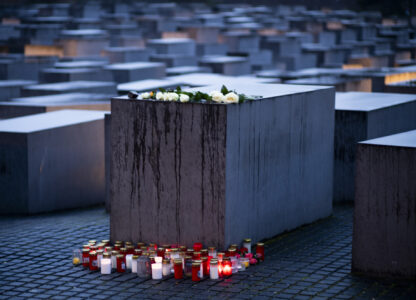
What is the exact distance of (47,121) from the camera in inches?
527

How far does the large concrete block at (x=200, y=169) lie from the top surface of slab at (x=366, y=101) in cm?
310

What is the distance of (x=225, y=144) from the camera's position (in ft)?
28.6

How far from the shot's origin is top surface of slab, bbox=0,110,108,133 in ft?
41.1

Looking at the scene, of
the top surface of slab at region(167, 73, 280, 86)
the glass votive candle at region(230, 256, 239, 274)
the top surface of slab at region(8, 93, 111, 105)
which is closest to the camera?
the glass votive candle at region(230, 256, 239, 274)

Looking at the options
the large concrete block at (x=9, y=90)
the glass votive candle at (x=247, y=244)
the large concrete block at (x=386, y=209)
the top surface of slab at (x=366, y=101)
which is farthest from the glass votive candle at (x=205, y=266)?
the large concrete block at (x=9, y=90)

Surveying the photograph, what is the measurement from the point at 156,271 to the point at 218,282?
0.73 meters

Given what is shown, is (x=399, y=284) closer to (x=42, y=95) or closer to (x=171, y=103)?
(x=171, y=103)

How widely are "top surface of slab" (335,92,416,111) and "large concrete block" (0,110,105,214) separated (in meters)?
4.47

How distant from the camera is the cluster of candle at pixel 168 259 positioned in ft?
27.3

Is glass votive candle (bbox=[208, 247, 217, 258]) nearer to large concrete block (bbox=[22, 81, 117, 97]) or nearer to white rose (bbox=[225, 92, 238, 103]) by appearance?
white rose (bbox=[225, 92, 238, 103])

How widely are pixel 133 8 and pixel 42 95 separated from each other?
109 ft

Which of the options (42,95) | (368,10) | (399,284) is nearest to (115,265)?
(399,284)

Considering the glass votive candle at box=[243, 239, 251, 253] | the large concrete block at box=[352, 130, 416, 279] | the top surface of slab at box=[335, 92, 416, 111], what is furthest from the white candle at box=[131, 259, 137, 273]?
the top surface of slab at box=[335, 92, 416, 111]

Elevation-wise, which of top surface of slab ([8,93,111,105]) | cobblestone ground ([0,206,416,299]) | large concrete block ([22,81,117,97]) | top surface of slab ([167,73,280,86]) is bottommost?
cobblestone ground ([0,206,416,299])
